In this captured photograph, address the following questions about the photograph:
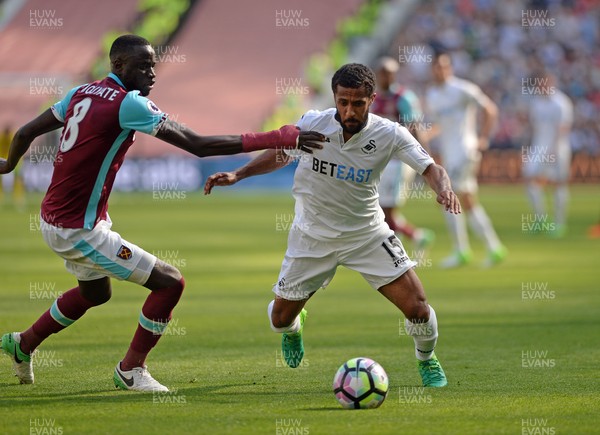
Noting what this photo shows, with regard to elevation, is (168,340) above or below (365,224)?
below

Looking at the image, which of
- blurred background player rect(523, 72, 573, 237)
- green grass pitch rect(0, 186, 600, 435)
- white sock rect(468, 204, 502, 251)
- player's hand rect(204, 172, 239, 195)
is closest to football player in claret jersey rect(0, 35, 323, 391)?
player's hand rect(204, 172, 239, 195)

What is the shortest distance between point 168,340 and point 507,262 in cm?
847

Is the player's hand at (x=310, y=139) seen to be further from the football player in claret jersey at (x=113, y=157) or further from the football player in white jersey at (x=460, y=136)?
the football player in white jersey at (x=460, y=136)

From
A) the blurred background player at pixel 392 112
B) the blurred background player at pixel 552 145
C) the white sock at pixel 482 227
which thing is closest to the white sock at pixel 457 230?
the white sock at pixel 482 227

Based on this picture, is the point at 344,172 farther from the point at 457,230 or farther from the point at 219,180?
the point at 457,230

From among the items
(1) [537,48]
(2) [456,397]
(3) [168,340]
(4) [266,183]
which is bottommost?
(4) [266,183]

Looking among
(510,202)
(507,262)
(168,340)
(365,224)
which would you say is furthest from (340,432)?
(510,202)

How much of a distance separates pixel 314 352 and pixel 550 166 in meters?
15.5

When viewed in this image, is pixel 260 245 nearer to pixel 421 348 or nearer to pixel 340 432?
pixel 421 348

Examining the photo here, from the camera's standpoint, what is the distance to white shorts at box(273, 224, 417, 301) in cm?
777

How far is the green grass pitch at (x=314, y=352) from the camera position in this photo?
21.5 ft

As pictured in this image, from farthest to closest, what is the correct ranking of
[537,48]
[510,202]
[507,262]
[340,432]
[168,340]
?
[537,48] < [510,202] < [507,262] < [168,340] < [340,432]

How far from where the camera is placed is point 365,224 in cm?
792

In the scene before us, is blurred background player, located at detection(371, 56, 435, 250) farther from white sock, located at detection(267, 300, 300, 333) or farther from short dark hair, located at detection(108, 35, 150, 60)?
short dark hair, located at detection(108, 35, 150, 60)
